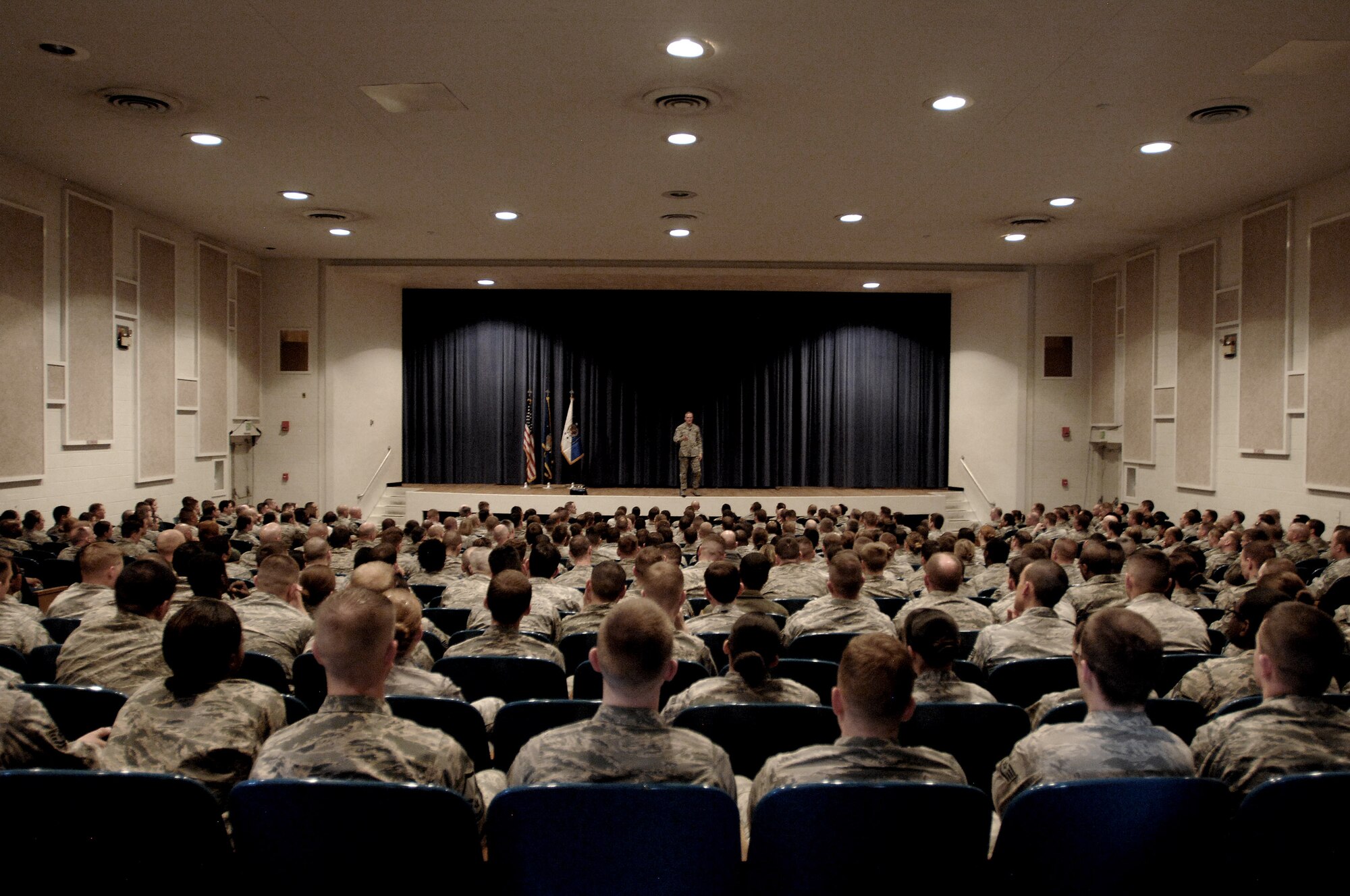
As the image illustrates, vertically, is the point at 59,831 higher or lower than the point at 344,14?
lower

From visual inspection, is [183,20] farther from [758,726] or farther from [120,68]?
[758,726]

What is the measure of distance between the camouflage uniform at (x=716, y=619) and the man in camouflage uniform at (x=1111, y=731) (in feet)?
6.55

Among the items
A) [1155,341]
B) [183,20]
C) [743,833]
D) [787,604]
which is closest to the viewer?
[743,833]

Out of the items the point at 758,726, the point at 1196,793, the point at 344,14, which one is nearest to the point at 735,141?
the point at 344,14

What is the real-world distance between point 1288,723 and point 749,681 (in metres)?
1.46

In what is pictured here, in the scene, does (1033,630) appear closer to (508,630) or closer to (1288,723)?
(1288,723)

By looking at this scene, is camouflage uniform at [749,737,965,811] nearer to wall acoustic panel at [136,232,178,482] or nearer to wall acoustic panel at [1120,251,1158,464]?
wall acoustic panel at [136,232,178,482]

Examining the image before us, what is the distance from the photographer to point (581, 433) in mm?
18656

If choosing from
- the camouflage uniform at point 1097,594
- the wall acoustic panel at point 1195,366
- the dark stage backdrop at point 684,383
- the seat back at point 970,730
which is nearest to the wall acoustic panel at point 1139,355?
the wall acoustic panel at point 1195,366

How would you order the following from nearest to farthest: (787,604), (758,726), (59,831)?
(59,831) < (758,726) < (787,604)

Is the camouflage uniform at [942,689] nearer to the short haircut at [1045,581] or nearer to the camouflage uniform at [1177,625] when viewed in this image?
the short haircut at [1045,581]

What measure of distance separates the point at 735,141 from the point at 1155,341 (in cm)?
772

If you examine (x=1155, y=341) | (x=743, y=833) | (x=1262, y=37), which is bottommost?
(x=743, y=833)

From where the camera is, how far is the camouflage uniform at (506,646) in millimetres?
3629
